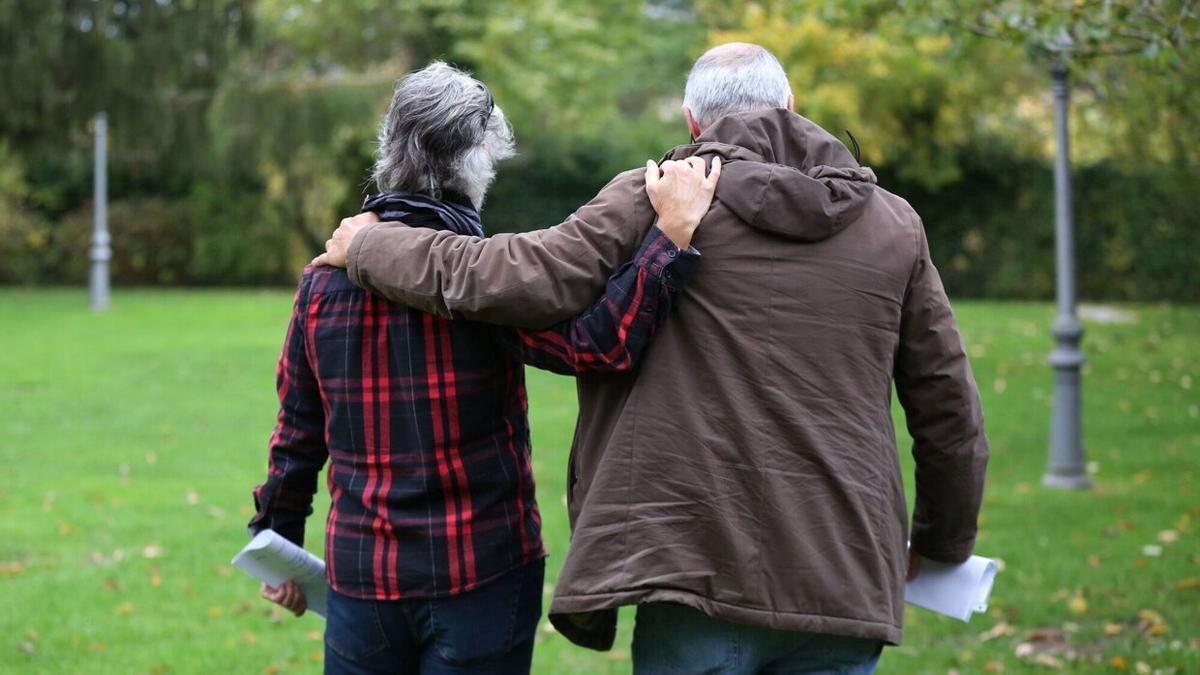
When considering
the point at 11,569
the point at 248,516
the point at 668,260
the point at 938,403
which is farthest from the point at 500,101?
the point at 668,260

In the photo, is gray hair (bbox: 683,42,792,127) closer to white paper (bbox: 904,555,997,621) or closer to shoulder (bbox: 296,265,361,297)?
shoulder (bbox: 296,265,361,297)

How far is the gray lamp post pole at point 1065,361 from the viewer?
344 inches

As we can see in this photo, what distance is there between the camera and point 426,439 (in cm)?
277

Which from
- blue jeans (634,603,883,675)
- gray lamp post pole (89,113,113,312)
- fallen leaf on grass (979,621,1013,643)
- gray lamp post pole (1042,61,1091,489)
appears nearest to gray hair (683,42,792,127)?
blue jeans (634,603,883,675)

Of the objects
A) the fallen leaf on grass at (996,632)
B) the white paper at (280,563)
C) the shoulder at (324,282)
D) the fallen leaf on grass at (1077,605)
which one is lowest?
the fallen leaf on grass at (1077,605)

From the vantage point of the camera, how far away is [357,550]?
283 centimetres

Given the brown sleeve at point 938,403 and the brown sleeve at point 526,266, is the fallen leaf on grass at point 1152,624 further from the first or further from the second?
the brown sleeve at point 526,266

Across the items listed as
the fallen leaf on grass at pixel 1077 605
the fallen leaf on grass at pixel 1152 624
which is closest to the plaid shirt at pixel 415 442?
the fallen leaf on grass at pixel 1152 624

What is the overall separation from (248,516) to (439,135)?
229 inches

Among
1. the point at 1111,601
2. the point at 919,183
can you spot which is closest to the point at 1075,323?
the point at 1111,601

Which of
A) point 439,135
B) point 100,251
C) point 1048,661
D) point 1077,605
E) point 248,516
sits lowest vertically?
point 100,251

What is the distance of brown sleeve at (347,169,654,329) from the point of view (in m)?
2.55

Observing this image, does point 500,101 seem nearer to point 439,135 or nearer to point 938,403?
point 439,135

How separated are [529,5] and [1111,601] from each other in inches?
997
